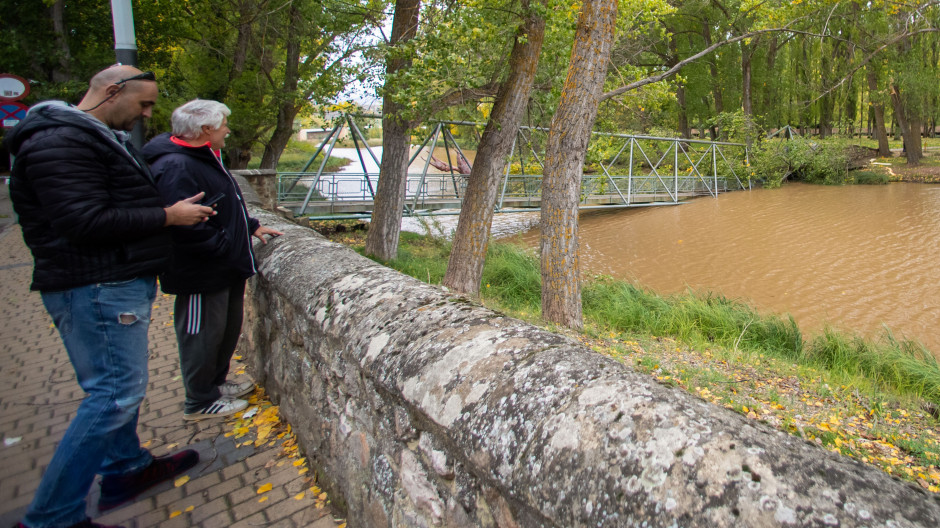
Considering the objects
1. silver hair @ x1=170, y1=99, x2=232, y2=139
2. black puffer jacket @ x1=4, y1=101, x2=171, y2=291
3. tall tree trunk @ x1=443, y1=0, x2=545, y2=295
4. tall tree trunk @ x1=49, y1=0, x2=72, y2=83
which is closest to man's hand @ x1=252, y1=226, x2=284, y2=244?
silver hair @ x1=170, y1=99, x2=232, y2=139

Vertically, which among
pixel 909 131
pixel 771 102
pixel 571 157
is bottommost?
pixel 571 157

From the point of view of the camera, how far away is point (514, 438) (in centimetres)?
117

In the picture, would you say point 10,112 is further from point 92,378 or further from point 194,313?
point 92,378

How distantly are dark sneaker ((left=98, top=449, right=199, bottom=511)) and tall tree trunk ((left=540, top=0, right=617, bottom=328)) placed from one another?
4073mm

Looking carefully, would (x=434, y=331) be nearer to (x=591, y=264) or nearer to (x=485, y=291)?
(x=485, y=291)

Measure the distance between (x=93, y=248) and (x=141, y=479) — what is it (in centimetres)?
92

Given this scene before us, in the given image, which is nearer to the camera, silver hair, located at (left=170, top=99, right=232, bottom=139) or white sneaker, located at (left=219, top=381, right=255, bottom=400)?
silver hair, located at (left=170, top=99, right=232, bottom=139)

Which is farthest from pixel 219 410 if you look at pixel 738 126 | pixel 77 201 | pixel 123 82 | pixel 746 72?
pixel 746 72

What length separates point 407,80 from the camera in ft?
21.2

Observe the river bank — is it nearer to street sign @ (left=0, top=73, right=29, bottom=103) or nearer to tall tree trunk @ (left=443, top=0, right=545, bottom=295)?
tall tree trunk @ (left=443, top=0, right=545, bottom=295)

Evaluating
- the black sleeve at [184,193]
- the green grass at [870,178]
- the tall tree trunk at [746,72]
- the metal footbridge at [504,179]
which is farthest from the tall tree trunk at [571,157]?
the green grass at [870,178]

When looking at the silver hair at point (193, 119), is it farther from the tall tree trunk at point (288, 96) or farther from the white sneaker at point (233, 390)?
the tall tree trunk at point (288, 96)

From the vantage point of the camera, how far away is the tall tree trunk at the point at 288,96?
1138 cm

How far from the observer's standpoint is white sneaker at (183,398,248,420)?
270 cm
